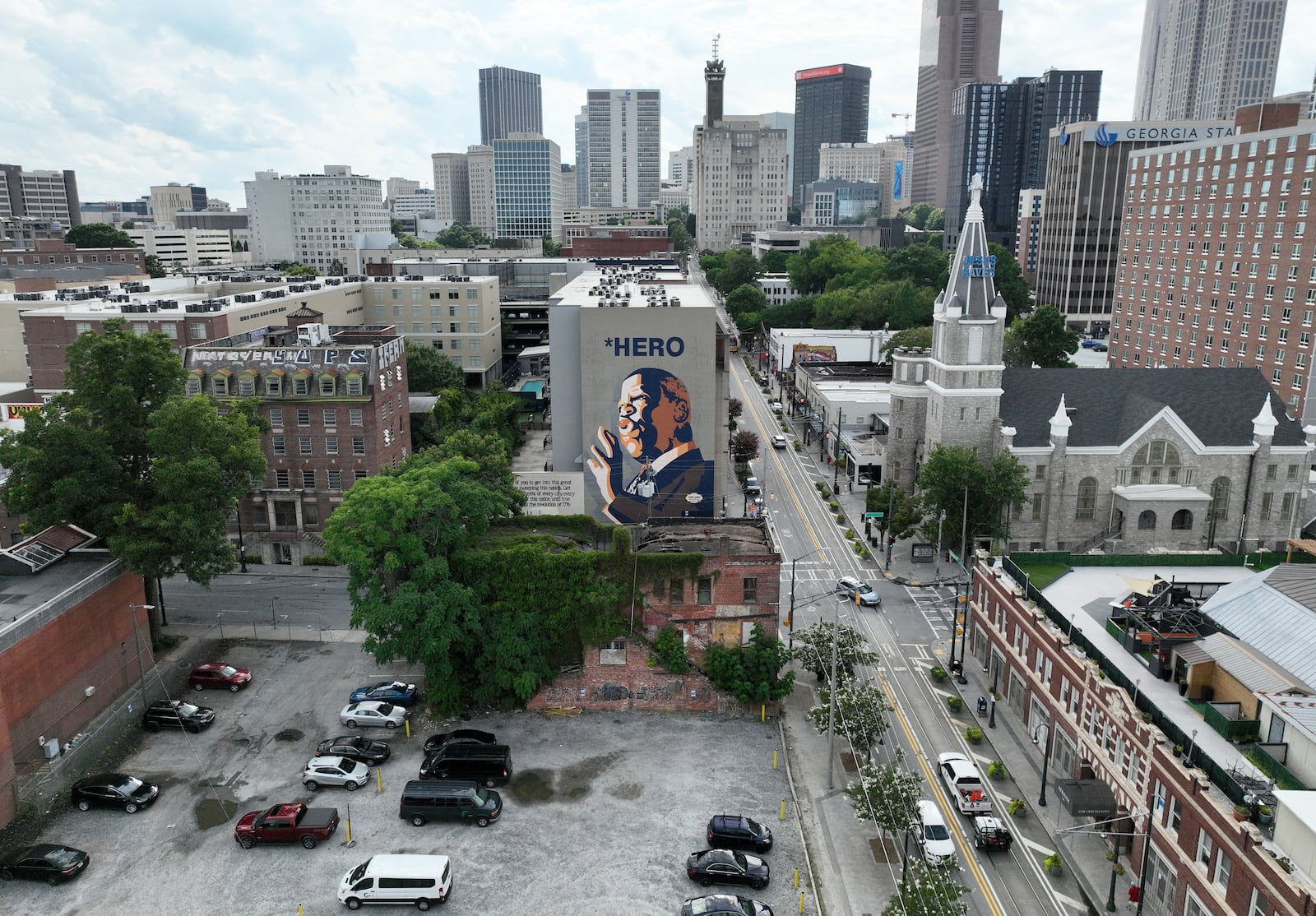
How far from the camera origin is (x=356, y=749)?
4262 centimetres

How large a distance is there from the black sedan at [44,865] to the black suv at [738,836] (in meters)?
24.3

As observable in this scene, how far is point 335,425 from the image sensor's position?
6731cm

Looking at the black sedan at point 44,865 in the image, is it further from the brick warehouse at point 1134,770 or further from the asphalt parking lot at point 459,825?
the brick warehouse at point 1134,770

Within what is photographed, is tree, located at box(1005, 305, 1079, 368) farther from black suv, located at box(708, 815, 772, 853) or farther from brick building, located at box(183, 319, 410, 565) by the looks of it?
Answer: black suv, located at box(708, 815, 772, 853)

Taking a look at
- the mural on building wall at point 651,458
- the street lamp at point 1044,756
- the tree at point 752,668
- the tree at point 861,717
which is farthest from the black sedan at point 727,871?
the mural on building wall at point 651,458

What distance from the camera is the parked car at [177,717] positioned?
150 feet

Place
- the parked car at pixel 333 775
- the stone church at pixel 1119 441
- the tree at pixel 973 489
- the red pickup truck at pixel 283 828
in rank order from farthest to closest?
the stone church at pixel 1119 441 < the tree at pixel 973 489 < the parked car at pixel 333 775 < the red pickup truck at pixel 283 828

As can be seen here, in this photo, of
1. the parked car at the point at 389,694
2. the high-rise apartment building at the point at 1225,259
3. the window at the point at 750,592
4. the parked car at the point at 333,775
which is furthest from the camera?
the high-rise apartment building at the point at 1225,259

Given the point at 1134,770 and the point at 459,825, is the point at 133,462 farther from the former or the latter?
the point at 1134,770

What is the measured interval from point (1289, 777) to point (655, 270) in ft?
319

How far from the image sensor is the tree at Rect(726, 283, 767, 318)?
172 metres

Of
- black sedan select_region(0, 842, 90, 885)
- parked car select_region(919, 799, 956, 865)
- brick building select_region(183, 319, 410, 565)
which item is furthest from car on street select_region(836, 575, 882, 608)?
black sedan select_region(0, 842, 90, 885)

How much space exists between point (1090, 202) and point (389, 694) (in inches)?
5777

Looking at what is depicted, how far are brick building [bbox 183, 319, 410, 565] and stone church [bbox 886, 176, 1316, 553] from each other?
1696 inches
